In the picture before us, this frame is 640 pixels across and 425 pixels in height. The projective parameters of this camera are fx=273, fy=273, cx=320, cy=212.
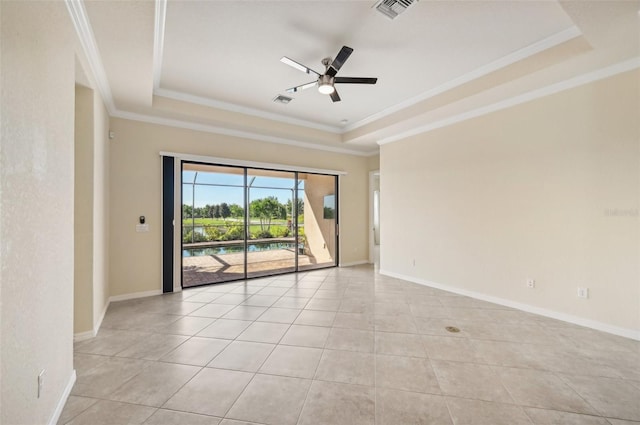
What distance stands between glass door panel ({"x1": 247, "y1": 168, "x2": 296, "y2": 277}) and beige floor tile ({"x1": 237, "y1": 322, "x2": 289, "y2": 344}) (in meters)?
2.41

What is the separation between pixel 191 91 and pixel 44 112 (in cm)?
290

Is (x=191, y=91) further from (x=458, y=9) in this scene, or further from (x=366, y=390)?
(x=366, y=390)

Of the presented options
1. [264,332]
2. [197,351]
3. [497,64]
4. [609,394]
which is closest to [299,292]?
[264,332]

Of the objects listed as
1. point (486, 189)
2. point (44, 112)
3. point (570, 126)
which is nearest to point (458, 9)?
point (570, 126)

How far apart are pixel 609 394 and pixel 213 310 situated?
13.2 ft

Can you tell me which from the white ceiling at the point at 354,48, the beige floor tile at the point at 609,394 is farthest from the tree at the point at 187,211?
the beige floor tile at the point at 609,394

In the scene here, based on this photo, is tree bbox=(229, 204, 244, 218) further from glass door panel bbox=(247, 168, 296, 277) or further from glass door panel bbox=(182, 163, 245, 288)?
glass door panel bbox=(247, 168, 296, 277)

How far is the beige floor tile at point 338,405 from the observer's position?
1794mm

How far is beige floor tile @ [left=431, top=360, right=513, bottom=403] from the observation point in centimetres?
202

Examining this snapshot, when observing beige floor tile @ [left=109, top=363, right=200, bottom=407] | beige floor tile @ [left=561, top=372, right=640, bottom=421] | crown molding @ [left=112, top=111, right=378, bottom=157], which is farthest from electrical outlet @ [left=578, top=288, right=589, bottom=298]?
crown molding @ [left=112, top=111, right=378, bottom=157]

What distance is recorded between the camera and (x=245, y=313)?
3.68 m

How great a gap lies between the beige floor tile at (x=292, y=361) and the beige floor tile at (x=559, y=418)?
61.5 inches

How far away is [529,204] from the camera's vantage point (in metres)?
3.71

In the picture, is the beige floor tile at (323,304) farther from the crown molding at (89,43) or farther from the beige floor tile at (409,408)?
the crown molding at (89,43)
